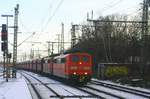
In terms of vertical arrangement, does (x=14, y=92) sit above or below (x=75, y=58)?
below

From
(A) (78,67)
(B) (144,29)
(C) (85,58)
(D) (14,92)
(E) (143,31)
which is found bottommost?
(D) (14,92)

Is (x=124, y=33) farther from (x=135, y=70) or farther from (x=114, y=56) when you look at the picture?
(x=135, y=70)

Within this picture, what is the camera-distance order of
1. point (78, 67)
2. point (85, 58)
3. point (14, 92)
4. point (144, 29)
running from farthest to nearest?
point (144, 29) → point (85, 58) → point (78, 67) → point (14, 92)

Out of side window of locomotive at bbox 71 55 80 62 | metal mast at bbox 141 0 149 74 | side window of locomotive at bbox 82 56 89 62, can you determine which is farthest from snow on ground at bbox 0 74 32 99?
metal mast at bbox 141 0 149 74

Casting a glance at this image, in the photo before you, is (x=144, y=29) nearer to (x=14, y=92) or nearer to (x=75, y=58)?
(x=75, y=58)

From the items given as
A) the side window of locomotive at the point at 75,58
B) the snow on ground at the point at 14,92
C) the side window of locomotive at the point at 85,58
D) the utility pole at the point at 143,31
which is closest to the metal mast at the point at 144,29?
the utility pole at the point at 143,31

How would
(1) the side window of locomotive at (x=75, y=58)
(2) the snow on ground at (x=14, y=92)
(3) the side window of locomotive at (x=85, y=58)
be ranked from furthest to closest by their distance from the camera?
(3) the side window of locomotive at (x=85, y=58), (1) the side window of locomotive at (x=75, y=58), (2) the snow on ground at (x=14, y=92)

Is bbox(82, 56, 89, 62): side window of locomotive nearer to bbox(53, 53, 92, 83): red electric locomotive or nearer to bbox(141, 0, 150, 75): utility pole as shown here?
bbox(53, 53, 92, 83): red electric locomotive

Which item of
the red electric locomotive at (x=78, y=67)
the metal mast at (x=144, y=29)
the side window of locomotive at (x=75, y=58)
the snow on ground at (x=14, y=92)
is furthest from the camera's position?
the metal mast at (x=144, y=29)

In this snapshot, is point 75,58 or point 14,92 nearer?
point 14,92

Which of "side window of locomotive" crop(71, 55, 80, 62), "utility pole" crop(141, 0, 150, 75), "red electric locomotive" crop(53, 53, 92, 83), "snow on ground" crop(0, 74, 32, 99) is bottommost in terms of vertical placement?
"snow on ground" crop(0, 74, 32, 99)

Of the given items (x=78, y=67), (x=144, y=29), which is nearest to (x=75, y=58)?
(x=78, y=67)

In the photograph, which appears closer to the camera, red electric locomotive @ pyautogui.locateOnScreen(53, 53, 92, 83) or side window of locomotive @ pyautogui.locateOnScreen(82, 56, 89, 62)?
red electric locomotive @ pyautogui.locateOnScreen(53, 53, 92, 83)

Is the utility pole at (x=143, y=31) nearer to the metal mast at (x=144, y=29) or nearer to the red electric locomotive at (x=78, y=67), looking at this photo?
the metal mast at (x=144, y=29)
